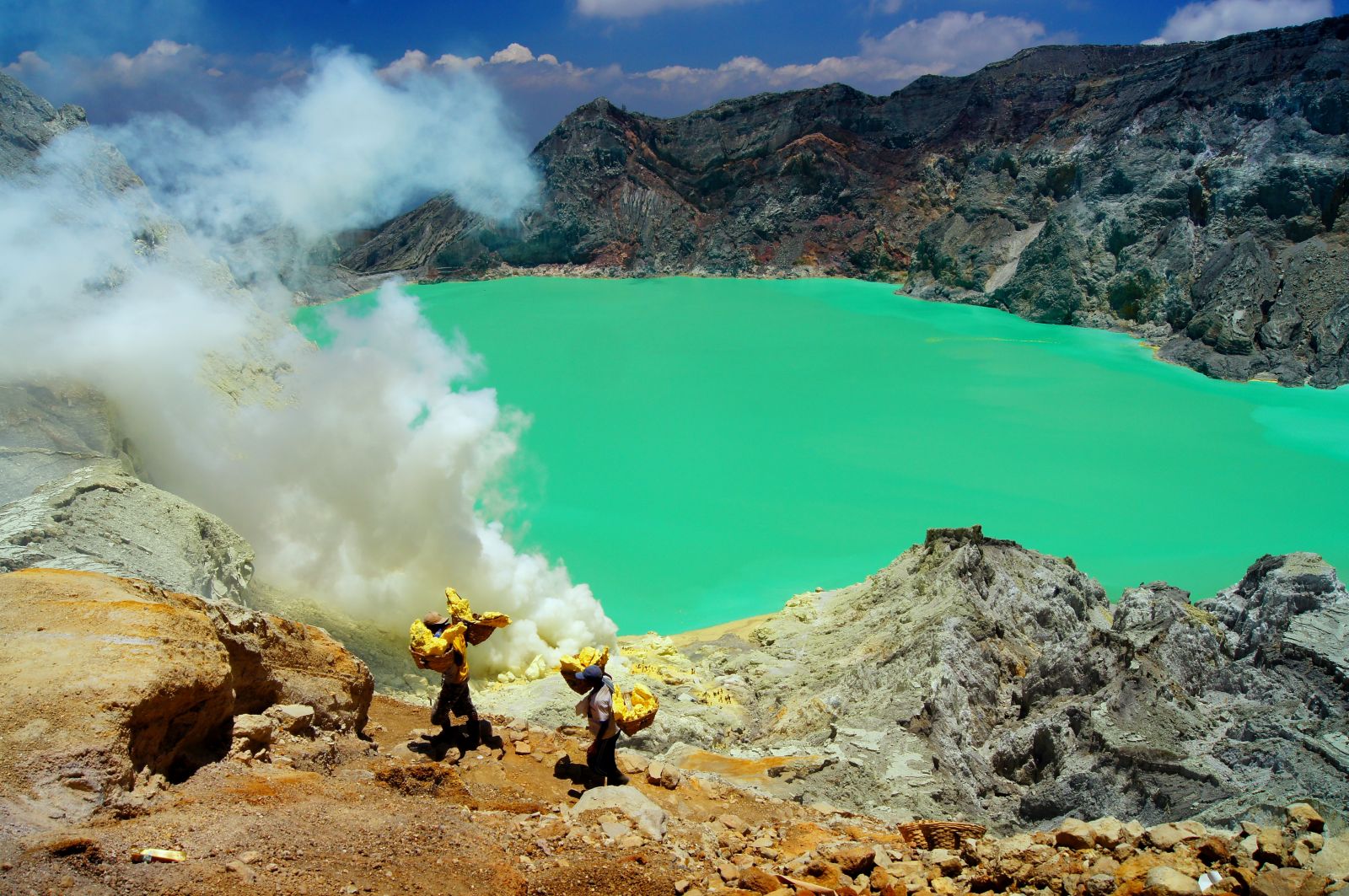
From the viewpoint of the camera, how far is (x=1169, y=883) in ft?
14.8

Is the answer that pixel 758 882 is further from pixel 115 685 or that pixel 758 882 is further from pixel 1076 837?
pixel 115 685

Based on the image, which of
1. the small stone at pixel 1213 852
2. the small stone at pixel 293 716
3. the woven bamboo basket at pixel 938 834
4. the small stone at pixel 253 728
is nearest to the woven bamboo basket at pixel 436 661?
the small stone at pixel 293 716

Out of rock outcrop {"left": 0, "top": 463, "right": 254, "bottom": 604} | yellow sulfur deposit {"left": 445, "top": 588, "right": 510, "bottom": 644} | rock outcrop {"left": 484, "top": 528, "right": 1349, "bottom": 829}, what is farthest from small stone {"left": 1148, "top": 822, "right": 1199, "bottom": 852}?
rock outcrop {"left": 0, "top": 463, "right": 254, "bottom": 604}

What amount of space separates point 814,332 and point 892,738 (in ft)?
106

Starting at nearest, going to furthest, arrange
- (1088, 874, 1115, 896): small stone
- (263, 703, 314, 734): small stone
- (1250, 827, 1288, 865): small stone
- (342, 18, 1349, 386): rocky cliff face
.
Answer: (1088, 874, 1115, 896): small stone, (1250, 827, 1288, 865): small stone, (263, 703, 314, 734): small stone, (342, 18, 1349, 386): rocky cliff face

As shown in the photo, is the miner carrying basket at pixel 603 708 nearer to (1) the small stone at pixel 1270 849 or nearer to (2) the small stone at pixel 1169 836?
(2) the small stone at pixel 1169 836

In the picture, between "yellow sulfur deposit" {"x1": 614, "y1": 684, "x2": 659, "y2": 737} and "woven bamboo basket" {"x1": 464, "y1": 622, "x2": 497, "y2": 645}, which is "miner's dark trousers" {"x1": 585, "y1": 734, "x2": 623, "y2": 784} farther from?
"woven bamboo basket" {"x1": 464, "y1": 622, "x2": 497, "y2": 645}

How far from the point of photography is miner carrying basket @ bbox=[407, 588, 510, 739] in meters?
6.44

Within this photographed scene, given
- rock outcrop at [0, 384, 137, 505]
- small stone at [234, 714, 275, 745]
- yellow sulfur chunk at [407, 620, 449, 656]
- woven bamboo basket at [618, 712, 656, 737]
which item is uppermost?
rock outcrop at [0, 384, 137, 505]

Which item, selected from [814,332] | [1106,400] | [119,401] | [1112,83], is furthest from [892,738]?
[1112,83]

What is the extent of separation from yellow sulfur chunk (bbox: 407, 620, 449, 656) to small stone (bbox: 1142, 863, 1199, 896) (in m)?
4.44

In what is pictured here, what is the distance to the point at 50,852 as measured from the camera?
136 inches

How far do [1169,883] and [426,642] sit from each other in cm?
462

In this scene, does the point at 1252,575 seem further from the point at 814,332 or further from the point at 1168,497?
the point at 814,332
